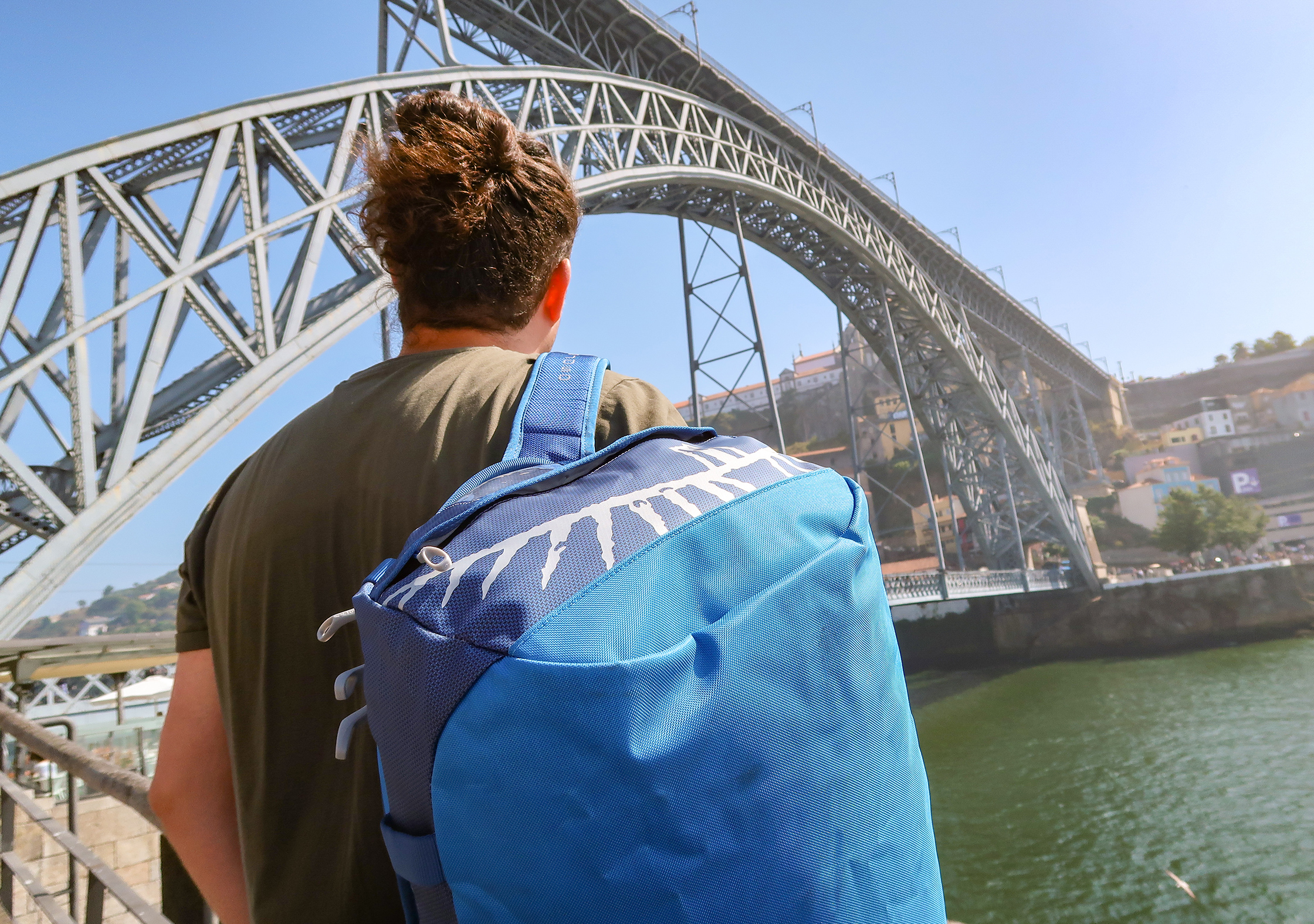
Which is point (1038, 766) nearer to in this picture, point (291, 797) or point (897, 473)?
point (291, 797)

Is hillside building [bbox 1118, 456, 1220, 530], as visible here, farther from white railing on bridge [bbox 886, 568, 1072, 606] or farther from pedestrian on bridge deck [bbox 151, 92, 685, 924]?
pedestrian on bridge deck [bbox 151, 92, 685, 924]

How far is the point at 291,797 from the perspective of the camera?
80 centimetres

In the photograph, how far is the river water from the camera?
27.9 feet

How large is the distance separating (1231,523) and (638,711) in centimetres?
4313

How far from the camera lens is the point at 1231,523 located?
3547cm

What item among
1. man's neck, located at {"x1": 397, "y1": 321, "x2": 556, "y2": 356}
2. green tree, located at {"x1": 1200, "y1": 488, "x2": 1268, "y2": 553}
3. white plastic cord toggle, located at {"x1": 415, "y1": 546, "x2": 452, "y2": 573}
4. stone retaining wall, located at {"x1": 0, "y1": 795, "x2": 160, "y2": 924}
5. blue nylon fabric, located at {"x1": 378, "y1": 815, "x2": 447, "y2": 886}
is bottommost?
green tree, located at {"x1": 1200, "y1": 488, "x2": 1268, "y2": 553}

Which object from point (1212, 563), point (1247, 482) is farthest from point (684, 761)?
point (1247, 482)

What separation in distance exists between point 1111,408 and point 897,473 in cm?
1689

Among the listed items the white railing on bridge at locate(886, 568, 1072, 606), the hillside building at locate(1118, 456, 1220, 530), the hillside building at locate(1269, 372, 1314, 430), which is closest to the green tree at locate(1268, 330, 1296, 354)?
the hillside building at locate(1269, 372, 1314, 430)

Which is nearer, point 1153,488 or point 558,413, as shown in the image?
point 558,413

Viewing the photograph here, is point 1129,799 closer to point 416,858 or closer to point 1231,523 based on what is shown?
point 416,858

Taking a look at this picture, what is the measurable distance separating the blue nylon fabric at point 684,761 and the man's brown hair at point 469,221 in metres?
0.42

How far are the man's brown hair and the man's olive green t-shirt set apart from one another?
7 cm

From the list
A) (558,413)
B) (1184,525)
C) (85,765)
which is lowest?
(1184,525)
